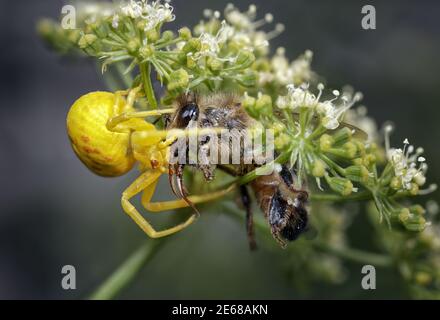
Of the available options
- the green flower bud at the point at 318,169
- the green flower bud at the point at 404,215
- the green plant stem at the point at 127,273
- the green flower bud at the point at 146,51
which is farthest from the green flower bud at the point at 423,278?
the green flower bud at the point at 146,51

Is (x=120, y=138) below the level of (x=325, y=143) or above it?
above

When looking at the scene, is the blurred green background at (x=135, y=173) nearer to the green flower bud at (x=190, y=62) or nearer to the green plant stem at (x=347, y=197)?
the green plant stem at (x=347, y=197)

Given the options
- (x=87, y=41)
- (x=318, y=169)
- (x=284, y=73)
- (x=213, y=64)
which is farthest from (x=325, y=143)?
(x=87, y=41)

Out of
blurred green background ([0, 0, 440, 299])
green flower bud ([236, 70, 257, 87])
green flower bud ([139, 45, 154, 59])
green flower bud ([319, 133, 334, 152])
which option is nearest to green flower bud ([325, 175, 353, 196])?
green flower bud ([319, 133, 334, 152])

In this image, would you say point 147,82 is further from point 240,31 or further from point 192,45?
point 240,31

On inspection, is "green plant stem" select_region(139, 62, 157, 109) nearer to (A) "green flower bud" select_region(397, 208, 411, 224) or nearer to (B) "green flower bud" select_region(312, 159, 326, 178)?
(B) "green flower bud" select_region(312, 159, 326, 178)
